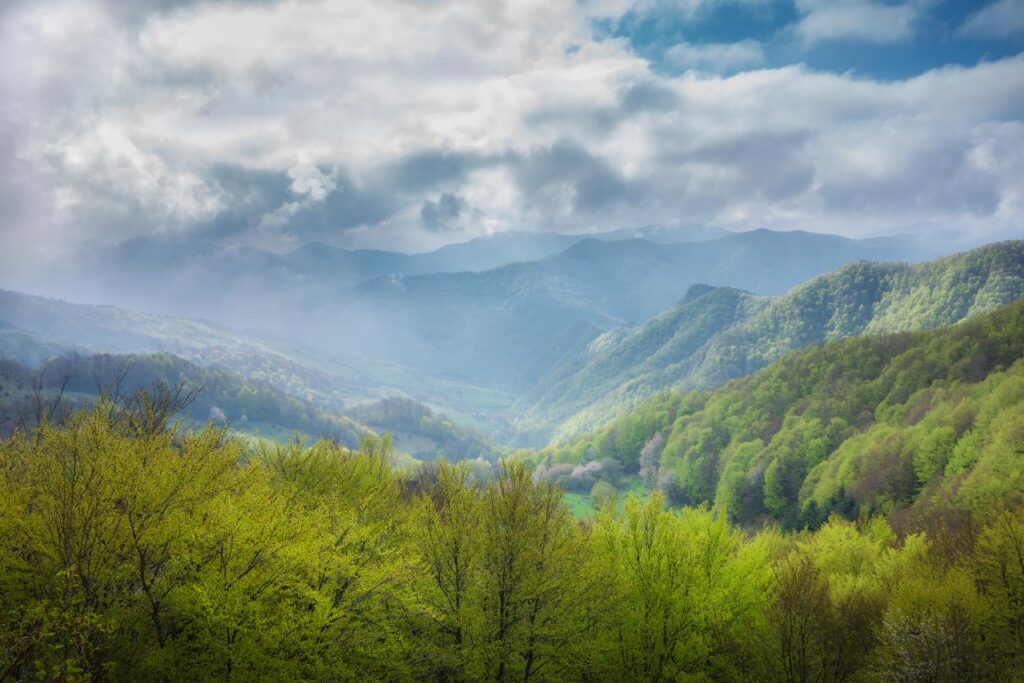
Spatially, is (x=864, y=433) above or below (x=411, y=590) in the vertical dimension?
above

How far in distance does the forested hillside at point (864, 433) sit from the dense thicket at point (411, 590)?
132 ft

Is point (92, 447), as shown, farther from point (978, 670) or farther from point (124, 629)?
point (978, 670)

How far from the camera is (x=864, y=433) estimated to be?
11950cm

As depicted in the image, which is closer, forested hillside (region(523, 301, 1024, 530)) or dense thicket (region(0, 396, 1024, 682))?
dense thicket (region(0, 396, 1024, 682))

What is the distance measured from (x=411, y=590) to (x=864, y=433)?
123 metres

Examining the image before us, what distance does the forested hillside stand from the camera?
79062mm

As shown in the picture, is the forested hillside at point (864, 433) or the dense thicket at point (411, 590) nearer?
the dense thicket at point (411, 590)

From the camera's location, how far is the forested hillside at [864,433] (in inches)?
3113

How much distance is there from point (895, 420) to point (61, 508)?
138m

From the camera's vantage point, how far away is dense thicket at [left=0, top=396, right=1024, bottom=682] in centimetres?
1970

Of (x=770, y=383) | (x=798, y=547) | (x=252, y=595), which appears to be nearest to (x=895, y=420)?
(x=770, y=383)

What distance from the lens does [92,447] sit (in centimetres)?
2180

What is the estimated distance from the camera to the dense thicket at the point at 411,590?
19703 millimetres

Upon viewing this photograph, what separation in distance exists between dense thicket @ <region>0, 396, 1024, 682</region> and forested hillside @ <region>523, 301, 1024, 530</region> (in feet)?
132
